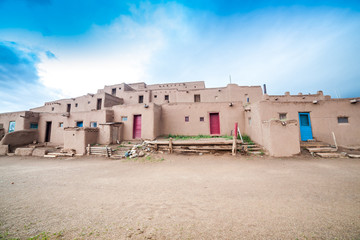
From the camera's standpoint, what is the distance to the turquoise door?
1076 cm

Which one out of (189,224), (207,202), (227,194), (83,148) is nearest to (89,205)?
(189,224)

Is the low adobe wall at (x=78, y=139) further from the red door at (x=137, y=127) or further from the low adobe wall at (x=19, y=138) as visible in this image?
the low adobe wall at (x=19, y=138)

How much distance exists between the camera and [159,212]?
2932 mm

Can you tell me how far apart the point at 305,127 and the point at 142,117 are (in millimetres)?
14898

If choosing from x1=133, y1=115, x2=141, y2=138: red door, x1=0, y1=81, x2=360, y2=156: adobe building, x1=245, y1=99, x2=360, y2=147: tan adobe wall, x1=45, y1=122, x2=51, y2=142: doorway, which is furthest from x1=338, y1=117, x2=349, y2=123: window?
x1=45, y1=122, x2=51, y2=142: doorway

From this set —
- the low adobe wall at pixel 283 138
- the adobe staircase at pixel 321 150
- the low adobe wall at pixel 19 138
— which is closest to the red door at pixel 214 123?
the low adobe wall at pixel 283 138

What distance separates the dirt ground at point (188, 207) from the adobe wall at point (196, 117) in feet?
27.5

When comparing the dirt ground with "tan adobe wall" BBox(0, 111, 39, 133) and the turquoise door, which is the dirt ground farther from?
"tan adobe wall" BBox(0, 111, 39, 133)

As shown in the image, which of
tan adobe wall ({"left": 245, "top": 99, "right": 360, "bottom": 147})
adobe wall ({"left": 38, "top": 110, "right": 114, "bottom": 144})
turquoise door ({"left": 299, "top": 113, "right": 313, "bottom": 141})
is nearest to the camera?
tan adobe wall ({"left": 245, "top": 99, "right": 360, "bottom": 147})

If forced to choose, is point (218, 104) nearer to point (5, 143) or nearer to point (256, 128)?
point (256, 128)

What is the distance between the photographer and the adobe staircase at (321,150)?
7.99 metres

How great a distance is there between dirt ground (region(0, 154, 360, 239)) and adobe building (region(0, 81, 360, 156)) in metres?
4.89

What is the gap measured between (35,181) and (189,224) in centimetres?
682

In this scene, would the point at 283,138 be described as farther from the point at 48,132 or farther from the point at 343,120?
the point at 48,132
